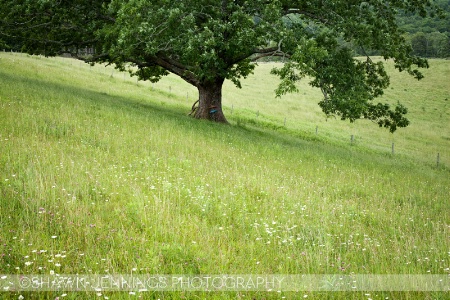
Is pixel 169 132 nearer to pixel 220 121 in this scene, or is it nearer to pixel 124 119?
pixel 124 119

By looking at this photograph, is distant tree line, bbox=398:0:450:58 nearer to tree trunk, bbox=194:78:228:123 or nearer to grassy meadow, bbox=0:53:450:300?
tree trunk, bbox=194:78:228:123

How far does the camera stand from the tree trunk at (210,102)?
74.4ft

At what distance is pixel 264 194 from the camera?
8.14 m

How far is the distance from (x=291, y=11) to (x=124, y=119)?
1174cm

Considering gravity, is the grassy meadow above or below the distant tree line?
below
